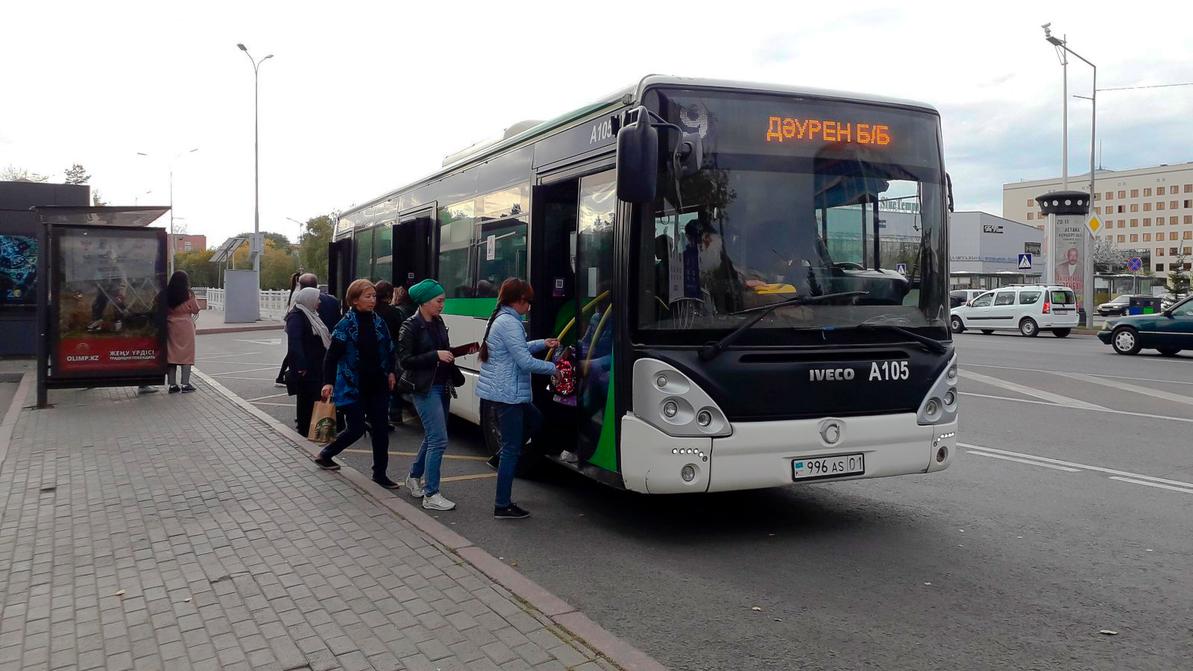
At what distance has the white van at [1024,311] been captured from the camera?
2991 cm

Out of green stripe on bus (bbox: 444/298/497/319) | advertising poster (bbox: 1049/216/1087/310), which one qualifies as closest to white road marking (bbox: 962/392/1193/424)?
green stripe on bus (bbox: 444/298/497/319)

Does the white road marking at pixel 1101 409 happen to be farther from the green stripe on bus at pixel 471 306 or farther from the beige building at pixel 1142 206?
the beige building at pixel 1142 206

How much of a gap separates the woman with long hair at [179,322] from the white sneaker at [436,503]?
820 cm

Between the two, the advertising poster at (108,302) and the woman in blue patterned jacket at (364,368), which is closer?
the woman in blue patterned jacket at (364,368)

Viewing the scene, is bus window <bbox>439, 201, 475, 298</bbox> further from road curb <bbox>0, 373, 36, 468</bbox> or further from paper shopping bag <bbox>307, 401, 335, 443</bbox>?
road curb <bbox>0, 373, 36, 468</bbox>

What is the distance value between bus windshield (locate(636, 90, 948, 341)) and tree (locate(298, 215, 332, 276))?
70823 mm

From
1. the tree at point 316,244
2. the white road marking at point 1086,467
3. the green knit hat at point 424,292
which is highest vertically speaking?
the tree at point 316,244

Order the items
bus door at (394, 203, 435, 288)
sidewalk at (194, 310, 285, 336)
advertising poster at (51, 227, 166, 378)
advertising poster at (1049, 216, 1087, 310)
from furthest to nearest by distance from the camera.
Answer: advertising poster at (1049, 216, 1087, 310) → sidewalk at (194, 310, 285, 336) → advertising poster at (51, 227, 166, 378) → bus door at (394, 203, 435, 288)

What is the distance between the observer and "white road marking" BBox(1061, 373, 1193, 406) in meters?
13.6

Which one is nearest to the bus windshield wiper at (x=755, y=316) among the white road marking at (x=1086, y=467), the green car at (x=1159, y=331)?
the white road marking at (x=1086, y=467)

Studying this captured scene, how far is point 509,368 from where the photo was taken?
6.56m

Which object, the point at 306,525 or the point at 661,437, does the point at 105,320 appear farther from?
the point at 661,437

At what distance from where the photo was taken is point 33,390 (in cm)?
1440

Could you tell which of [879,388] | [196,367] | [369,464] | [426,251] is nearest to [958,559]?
[879,388]
